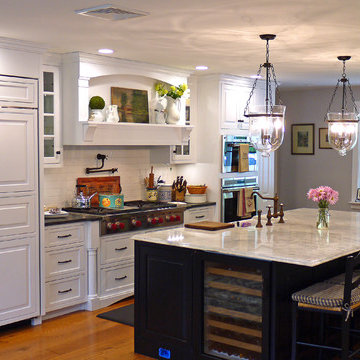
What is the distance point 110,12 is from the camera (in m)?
3.78

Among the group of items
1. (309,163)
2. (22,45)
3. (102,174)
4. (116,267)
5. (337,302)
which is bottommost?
(116,267)

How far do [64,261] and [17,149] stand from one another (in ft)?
3.91

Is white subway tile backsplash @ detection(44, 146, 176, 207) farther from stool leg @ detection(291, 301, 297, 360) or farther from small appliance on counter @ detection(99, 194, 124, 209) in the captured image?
stool leg @ detection(291, 301, 297, 360)

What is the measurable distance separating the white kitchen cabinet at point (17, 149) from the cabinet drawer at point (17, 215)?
94mm

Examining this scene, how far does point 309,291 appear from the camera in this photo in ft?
12.8

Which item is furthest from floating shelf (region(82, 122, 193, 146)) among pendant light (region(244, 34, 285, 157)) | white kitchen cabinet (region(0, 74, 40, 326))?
pendant light (region(244, 34, 285, 157))

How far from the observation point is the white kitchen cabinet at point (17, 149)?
495cm

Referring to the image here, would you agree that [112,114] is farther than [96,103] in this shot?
Yes

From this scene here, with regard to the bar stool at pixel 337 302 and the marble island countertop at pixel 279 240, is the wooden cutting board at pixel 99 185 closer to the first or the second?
the marble island countertop at pixel 279 240

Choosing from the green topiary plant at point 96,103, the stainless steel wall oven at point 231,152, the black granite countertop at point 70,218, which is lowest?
the black granite countertop at point 70,218

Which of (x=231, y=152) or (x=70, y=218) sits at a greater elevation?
(x=231, y=152)

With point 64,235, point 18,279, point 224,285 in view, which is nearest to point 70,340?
point 18,279

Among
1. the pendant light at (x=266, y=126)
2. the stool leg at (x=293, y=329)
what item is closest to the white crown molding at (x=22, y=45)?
the pendant light at (x=266, y=126)

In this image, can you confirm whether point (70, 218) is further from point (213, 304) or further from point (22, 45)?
point (213, 304)
